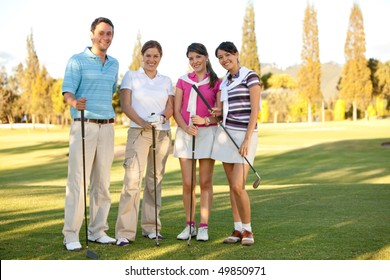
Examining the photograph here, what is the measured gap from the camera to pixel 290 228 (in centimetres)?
730

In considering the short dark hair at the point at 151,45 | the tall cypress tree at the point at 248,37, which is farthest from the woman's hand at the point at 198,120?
the tall cypress tree at the point at 248,37

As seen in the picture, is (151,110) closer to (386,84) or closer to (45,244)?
(45,244)

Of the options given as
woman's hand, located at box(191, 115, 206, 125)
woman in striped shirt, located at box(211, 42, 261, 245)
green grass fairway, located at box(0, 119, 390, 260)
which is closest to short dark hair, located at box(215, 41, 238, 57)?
woman in striped shirt, located at box(211, 42, 261, 245)

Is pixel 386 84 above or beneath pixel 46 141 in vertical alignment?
above

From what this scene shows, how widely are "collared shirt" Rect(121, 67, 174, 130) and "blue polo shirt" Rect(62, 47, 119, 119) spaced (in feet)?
1.02

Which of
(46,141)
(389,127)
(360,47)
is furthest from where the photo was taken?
(360,47)

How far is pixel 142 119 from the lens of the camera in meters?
6.65

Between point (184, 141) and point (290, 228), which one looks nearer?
point (184, 141)

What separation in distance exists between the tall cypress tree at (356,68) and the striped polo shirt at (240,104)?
6261cm

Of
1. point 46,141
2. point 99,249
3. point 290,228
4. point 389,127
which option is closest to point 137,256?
point 99,249

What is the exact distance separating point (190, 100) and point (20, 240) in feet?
7.69

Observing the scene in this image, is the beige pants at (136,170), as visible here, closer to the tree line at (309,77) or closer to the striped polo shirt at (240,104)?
the striped polo shirt at (240,104)

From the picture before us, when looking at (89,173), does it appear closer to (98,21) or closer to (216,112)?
(216,112)

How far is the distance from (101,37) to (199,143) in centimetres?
153
